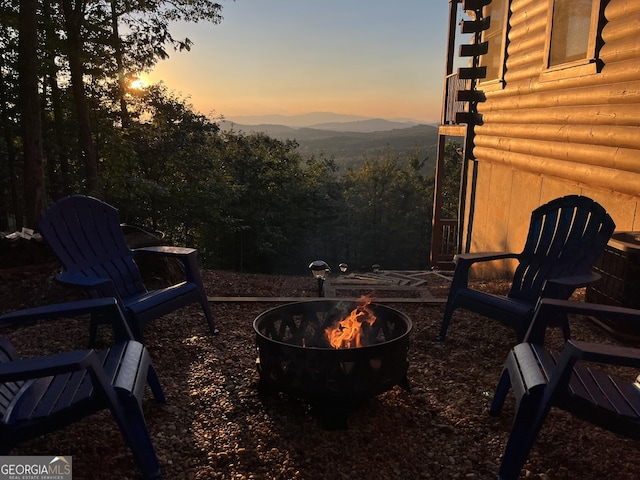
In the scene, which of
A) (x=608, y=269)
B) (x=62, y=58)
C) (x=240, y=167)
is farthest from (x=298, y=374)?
(x=240, y=167)

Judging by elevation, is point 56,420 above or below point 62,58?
below

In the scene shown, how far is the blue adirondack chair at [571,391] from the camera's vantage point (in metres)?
1.69

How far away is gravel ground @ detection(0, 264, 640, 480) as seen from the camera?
2053mm

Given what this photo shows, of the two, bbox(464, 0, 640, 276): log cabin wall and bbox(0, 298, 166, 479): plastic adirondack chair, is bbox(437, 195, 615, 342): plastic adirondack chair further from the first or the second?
bbox(0, 298, 166, 479): plastic adirondack chair

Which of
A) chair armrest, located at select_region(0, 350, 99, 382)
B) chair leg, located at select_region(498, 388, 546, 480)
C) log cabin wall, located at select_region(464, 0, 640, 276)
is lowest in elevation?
chair leg, located at select_region(498, 388, 546, 480)

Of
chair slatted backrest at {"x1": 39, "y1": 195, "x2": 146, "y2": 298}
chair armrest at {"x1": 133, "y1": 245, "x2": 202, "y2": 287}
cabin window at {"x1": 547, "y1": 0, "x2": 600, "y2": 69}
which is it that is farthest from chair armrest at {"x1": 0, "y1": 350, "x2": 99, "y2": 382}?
cabin window at {"x1": 547, "y1": 0, "x2": 600, "y2": 69}

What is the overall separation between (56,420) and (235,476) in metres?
0.78

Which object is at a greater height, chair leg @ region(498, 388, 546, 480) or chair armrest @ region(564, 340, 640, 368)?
chair armrest @ region(564, 340, 640, 368)

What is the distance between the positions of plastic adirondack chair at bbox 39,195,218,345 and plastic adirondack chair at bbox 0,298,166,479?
86cm

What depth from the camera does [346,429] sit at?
234 centimetres

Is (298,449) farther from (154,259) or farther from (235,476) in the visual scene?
(154,259)

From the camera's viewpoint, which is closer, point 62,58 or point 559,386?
point 559,386
